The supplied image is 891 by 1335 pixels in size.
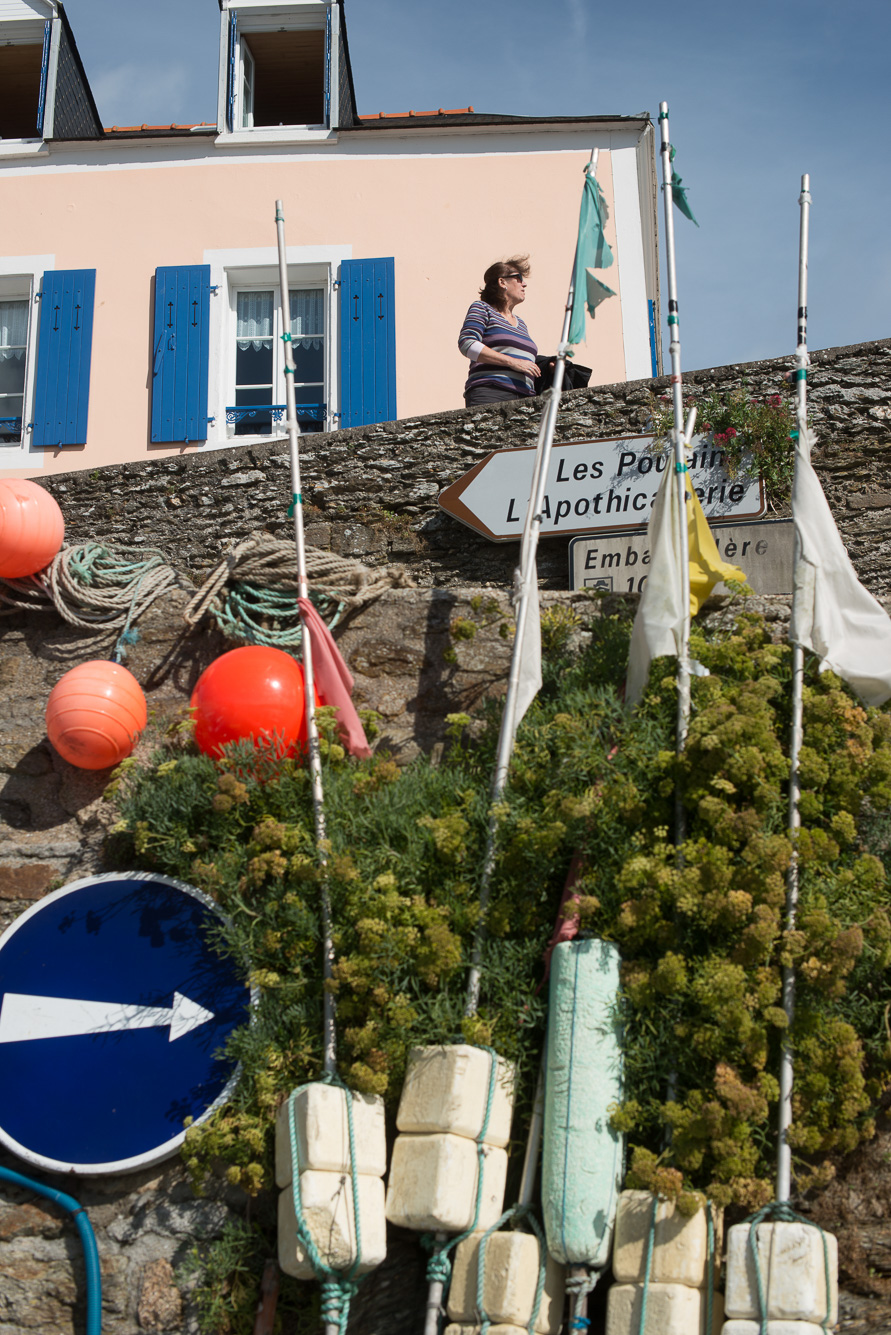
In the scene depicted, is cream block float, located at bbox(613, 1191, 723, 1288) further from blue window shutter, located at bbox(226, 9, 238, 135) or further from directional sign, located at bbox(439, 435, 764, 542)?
blue window shutter, located at bbox(226, 9, 238, 135)

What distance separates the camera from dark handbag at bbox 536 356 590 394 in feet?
23.4

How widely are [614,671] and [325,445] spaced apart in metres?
2.30

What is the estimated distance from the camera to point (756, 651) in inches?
197

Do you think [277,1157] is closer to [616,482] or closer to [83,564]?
[83,564]

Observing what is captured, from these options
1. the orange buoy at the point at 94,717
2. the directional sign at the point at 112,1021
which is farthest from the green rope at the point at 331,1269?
the orange buoy at the point at 94,717

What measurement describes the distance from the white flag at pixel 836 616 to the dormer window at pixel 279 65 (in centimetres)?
699

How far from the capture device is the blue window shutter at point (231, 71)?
34.4ft

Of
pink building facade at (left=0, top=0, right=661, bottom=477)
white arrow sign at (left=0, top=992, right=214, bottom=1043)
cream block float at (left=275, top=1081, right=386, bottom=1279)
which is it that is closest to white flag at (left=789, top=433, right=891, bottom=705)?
cream block float at (left=275, top=1081, right=386, bottom=1279)

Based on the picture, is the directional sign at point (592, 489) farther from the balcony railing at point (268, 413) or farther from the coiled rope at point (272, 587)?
the balcony railing at point (268, 413)

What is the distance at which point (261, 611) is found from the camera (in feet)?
18.7

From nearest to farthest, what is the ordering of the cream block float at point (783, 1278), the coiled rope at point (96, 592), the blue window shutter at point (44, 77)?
the cream block float at point (783, 1278)
the coiled rope at point (96, 592)
the blue window shutter at point (44, 77)

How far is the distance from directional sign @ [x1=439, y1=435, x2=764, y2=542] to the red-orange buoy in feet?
5.37

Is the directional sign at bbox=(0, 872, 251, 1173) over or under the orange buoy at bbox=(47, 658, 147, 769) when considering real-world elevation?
under

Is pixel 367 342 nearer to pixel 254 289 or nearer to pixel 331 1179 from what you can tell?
pixel 254 289
